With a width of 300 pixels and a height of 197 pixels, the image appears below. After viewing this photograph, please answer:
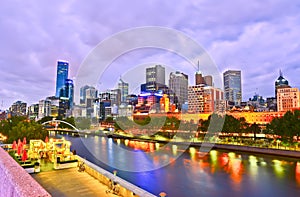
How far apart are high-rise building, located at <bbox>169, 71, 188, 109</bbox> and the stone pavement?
343 ft

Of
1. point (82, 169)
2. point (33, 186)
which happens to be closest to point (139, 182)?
point (82, 169)

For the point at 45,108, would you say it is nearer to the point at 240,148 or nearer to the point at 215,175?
the point at 240,148

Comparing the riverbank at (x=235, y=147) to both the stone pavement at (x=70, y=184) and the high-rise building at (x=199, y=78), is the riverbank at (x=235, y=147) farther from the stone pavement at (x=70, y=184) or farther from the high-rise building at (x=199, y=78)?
the high-rise building at (x=199, y=78)

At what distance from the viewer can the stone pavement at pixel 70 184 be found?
805cm

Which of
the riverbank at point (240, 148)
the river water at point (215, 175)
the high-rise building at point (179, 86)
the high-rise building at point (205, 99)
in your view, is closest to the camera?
the river water at point (215, 175)

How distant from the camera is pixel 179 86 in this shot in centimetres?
11712

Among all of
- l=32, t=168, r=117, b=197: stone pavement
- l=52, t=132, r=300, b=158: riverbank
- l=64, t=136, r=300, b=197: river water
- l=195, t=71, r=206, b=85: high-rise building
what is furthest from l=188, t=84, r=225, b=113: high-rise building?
l=32, t=168, r=117, b=197: stone pavement

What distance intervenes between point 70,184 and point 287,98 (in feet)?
280

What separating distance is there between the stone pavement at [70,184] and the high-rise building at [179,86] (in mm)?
104416

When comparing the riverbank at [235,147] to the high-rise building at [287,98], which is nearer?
the riverbank at [235,147]

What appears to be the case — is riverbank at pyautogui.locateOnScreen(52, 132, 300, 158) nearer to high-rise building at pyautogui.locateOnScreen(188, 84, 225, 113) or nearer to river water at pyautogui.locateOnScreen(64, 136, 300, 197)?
river water at pyautogui.locateOnScreen(64, 136, 300, 197)

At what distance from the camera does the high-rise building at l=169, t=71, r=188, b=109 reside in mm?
115562

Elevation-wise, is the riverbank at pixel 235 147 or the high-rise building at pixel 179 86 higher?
the high-rise building at pixel 179 86

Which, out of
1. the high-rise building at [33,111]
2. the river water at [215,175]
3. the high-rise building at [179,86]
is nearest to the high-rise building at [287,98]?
the high-rise building at [179,86]
